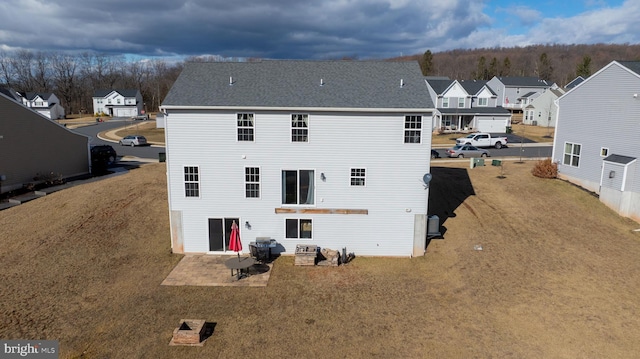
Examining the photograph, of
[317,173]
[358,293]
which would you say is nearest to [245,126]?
[317,173]

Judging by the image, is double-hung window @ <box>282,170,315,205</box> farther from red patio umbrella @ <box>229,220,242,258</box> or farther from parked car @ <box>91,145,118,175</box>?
parked car @ <box>91,145,118,175</box>

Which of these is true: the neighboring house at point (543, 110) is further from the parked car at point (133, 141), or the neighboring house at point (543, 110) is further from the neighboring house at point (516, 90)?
the parked car at point (133, 141)

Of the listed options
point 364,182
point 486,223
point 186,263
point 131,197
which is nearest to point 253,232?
point 186,263

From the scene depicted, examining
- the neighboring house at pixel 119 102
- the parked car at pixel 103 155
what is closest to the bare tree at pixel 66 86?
the neighboring house at pixel 119 102

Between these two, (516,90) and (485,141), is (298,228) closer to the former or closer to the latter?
(485,141)

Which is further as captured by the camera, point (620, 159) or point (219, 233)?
point (620, 159)

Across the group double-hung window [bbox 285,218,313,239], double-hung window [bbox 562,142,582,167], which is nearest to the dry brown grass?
double-hung window [bbox 285,218,313,239]
